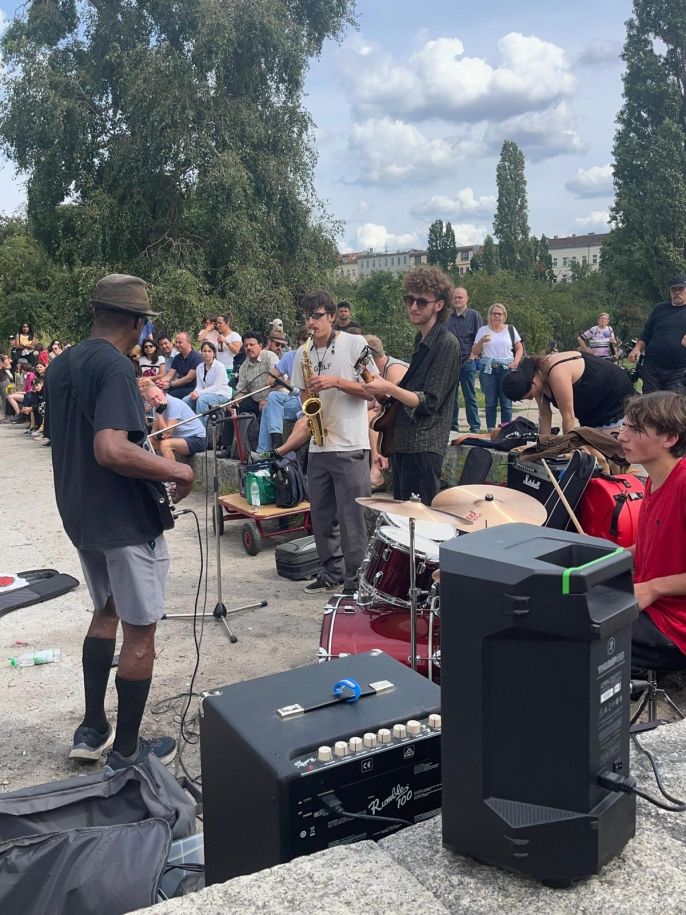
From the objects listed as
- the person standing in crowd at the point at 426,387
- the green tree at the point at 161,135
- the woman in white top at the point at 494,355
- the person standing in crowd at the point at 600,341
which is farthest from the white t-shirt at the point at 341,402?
the green tree at the point at 161,135

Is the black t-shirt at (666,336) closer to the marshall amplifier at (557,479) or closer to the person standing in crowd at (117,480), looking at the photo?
the marshall amplifier at (557,479)

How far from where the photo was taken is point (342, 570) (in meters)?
5.94

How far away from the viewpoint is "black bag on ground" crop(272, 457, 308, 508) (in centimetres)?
723

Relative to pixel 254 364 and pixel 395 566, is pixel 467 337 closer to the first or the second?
pixel 254 364

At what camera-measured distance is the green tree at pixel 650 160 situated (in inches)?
1313

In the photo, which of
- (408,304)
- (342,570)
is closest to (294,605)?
(342,570)

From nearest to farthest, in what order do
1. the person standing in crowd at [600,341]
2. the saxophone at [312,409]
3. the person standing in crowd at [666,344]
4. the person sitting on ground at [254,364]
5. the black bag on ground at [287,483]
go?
the saxophone at [312,409] → the black bag on ground at [287,483] → the person standing in crowd at [666,344] → the person sitting on ground at [254,364] → the person standing in crowd at [600,341]

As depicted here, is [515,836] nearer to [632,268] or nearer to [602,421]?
[602,421]

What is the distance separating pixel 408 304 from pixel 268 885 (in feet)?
12.5

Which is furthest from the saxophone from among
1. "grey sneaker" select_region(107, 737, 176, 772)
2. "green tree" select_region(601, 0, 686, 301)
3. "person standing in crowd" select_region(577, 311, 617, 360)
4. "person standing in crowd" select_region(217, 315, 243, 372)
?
"green tree" select_region(601, 0, 686, 301)

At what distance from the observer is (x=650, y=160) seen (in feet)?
112

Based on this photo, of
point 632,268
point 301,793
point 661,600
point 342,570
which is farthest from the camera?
point 632,268

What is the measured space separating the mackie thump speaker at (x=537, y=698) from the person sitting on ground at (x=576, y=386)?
3.89 m

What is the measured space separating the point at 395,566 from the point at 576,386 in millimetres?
2216
